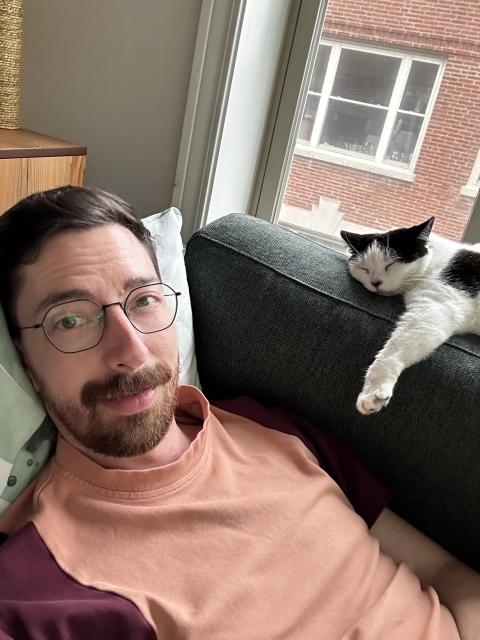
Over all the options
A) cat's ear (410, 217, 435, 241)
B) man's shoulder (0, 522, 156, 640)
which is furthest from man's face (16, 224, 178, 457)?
cat's ear (410, 217, 435, 241)

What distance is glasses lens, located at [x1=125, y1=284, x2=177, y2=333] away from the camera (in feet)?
2.95

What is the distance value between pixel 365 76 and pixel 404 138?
0.22 metres

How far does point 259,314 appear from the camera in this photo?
113 centimetres

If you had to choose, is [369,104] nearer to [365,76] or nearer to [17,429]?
[365,76]

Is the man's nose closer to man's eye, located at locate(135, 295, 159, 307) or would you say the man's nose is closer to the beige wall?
man's eye, located at locate(135, 295, 159, 307)

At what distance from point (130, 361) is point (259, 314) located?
0.38m

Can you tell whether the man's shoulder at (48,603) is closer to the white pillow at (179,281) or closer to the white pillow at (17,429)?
the white pillow at (17,429)

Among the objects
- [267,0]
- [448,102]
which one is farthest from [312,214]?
[267,0]

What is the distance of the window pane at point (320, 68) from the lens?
1.66 metres

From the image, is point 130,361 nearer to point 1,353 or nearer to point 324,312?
point 1,353

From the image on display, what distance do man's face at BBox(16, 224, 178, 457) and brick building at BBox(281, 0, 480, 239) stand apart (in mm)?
1091

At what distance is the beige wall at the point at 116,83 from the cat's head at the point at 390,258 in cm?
68

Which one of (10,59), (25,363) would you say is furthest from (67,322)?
(10,59)

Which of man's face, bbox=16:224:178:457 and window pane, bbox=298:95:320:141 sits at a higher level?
window pane, bbox=298:95:320:141
